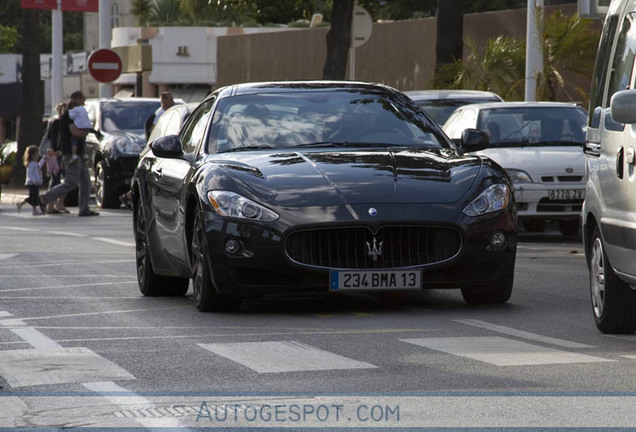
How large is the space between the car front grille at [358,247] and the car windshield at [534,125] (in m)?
8.87

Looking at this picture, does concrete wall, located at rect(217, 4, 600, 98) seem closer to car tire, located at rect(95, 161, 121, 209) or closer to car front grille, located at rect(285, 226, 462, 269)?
car tire, located at rect(95, 161, 121, 209)

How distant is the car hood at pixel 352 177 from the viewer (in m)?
10.5

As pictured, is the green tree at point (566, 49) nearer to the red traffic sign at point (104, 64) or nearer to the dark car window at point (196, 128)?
the red traffic sign at point (104, 64)

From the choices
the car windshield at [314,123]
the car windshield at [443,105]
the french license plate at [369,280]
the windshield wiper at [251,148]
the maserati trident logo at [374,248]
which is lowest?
the french license plate at [369,280]

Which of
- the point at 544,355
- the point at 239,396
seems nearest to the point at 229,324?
the point at 544,355

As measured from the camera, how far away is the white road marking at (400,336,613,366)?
8266 mm

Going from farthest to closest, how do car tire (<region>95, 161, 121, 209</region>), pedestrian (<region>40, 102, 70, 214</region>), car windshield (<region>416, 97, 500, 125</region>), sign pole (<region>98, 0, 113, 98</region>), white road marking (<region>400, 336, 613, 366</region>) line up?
1. sign pole (<region>98, 0, 113, 98</region>)
2. car tire (<region>95, 161, 121, 209</region>)
3. pedestrian (<region>40, 102, 70, 214</region>)
4. car windshield (<region>416, 97, 500, 125</region>)
5. white road marking (<region>400, 336, 613, 366</region>)

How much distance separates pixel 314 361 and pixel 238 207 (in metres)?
2.40

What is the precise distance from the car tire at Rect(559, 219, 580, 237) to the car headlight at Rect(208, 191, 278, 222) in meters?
9.30

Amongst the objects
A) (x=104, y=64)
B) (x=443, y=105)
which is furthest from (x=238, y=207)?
(x=104, y=64)

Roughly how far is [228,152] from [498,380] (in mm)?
4364

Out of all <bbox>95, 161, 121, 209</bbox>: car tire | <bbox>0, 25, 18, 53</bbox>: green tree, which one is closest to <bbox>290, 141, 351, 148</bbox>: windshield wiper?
<bbox>95, 161, 121, 209</bbox>: car tire

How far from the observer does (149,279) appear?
12.6 meters

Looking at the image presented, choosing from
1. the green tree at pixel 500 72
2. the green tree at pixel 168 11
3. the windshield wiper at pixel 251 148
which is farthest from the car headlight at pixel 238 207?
the green tree at pixel 168 11
